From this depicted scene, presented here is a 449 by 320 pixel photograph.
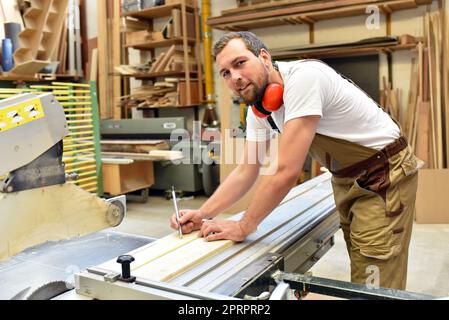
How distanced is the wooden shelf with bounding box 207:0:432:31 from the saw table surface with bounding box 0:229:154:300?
3.03 m

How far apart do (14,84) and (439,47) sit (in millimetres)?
4410

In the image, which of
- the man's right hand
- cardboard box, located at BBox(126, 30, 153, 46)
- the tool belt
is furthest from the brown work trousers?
cardboard box, located at BBox(126, 30, 153, 46)

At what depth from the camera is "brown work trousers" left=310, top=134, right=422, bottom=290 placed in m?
1.48

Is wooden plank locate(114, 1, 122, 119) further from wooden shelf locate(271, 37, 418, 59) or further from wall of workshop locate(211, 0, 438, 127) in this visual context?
wooden shelf locate(271, 37, 418, 59)

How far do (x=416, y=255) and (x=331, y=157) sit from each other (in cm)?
195

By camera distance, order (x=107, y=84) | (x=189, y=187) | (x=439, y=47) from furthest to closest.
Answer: (x=107, y=84) → (x=189, y=187) → (x=439, y=47)

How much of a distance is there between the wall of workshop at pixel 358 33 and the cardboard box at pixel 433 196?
0.80 meters

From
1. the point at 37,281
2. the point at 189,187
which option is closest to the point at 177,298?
the point at 37,281

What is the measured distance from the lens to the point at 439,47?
12.5 feet

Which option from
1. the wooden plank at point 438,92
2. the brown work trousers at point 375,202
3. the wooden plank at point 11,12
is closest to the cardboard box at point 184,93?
the wooden plank at point 11,12

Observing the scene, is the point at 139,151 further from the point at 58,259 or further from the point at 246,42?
the point at 246,42
